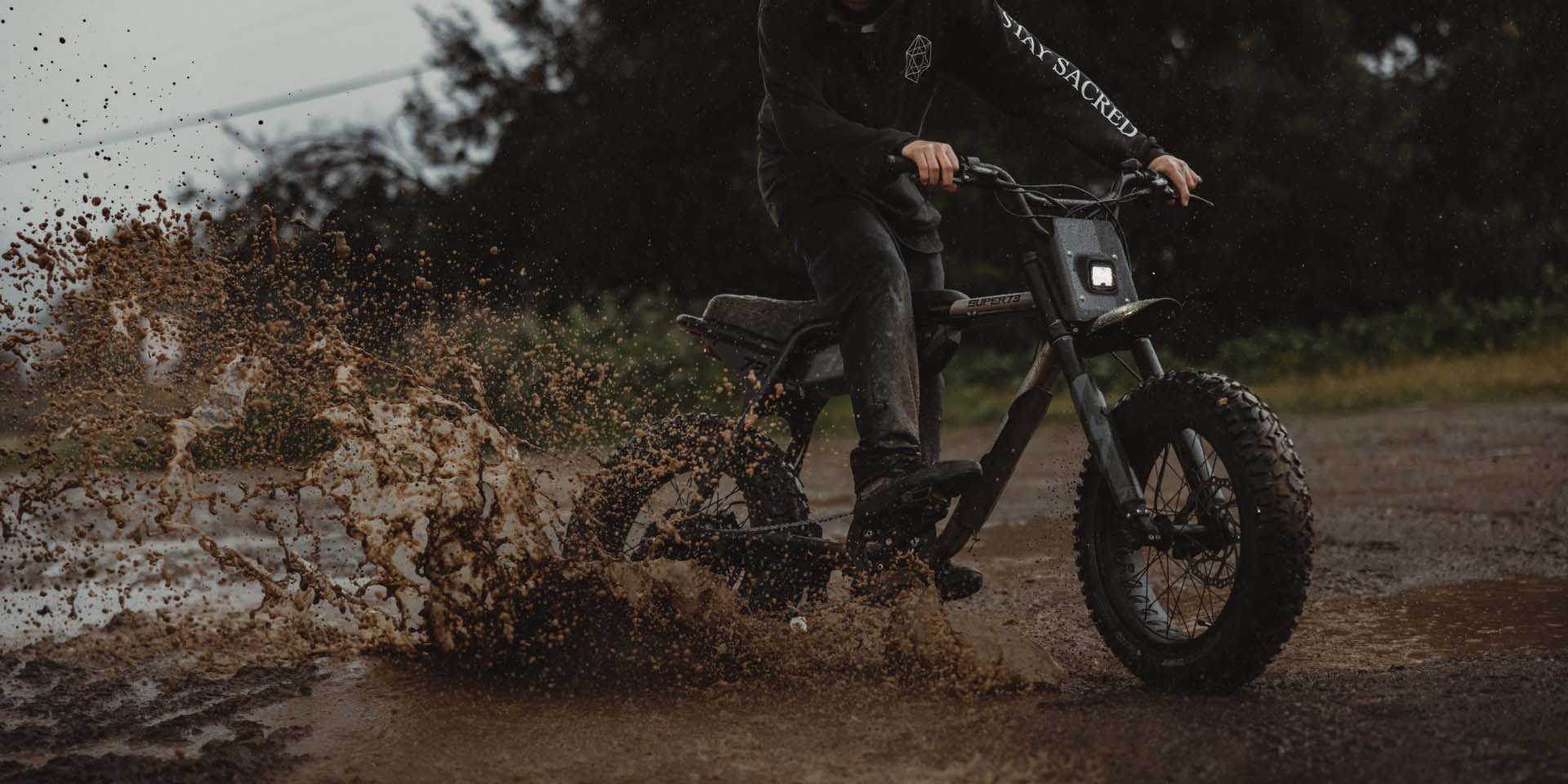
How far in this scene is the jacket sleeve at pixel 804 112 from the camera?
12.8ft

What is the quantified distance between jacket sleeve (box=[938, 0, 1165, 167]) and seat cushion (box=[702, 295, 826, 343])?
0.90 m

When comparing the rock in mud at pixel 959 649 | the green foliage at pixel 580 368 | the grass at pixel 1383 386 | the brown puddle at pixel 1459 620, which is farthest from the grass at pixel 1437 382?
the rock in mud at pixel 959 649

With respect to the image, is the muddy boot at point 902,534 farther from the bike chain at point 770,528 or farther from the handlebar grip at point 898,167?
the handlebar grip at point 898,167

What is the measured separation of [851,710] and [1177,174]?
5.81 feet

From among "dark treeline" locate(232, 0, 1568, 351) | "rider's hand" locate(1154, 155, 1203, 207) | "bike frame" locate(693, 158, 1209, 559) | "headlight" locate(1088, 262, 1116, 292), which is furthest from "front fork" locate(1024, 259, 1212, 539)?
"dark treeline" locate(232, 0, 1568, 351)

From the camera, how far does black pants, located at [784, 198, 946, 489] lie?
400 cm

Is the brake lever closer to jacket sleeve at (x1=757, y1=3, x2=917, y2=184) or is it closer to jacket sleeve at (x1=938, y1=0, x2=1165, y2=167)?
jacket sleeve at (x1=938, y1=0, x2=1165, y2=167)

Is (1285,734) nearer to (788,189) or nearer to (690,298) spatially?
(788,189)

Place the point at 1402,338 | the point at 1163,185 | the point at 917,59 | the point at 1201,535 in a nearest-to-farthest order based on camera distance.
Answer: the point at 1201,535 < the point at 1163,185 < the point at 917,59 < the point at 1402,338

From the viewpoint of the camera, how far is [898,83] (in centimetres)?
425

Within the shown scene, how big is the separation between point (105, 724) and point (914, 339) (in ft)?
8.42

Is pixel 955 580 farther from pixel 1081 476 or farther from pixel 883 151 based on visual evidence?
pixel 883 151

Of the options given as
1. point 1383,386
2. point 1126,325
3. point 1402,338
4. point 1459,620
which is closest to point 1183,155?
point 1402,338

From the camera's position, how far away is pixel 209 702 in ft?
13.5
